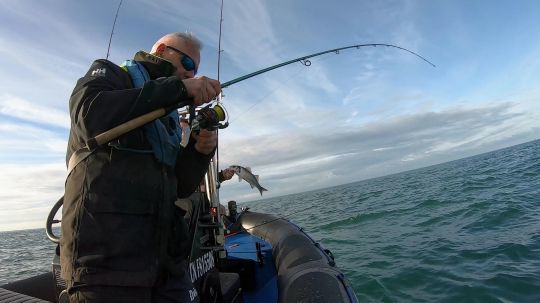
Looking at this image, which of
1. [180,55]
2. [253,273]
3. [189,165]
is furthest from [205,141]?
[253,273]

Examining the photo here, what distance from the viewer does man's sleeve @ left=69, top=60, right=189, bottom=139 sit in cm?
156

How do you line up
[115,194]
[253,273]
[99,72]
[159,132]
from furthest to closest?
1. [253,273]
2. [159,132]
3. [99,72]
4. [115,194]

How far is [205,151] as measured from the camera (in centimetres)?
225

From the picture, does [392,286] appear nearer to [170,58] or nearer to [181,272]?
[181,272]

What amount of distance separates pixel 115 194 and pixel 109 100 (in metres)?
0.43

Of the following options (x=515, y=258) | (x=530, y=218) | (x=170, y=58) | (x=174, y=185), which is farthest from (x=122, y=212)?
(x=530, y=218)

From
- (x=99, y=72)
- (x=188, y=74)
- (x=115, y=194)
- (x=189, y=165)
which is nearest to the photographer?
(x=115, y=194)

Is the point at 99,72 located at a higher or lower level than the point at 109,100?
higher

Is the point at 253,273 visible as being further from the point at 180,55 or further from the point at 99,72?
the point at 99,72

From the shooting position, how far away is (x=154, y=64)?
200 cm

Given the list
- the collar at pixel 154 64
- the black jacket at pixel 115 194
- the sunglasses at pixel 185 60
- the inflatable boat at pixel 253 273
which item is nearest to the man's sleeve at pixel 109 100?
the black jacket at pixel 115 194

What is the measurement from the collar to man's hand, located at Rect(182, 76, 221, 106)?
374 millimetres

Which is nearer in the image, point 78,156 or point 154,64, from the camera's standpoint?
point 78,156

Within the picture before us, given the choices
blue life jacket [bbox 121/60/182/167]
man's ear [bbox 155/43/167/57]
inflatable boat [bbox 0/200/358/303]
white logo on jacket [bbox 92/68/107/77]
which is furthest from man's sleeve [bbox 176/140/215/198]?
white logo on jacket [bbox 92/68/107/77]
